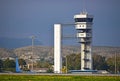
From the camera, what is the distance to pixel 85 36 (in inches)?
7141

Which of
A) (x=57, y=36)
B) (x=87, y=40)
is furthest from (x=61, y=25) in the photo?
(x=87, y=40)

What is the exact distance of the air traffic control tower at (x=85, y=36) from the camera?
589 ft

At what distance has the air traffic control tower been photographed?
180 m

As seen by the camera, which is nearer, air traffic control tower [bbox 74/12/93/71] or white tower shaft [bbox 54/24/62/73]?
air traffic control tower [bbox 74/12/93/71]

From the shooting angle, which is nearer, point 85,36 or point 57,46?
point 85,36

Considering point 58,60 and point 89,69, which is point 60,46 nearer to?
point 58,60

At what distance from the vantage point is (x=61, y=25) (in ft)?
652

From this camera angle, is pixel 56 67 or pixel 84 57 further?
pixel 56 67

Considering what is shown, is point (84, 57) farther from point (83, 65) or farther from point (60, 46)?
point (60, 46)

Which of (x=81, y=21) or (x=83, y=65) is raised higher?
(x=81, y=21)

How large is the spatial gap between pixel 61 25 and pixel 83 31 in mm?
15046

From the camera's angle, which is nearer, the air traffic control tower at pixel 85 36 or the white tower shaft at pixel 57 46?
the air traffic control tower at pixel 85 36

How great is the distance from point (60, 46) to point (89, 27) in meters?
13.1

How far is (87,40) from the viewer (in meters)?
183
